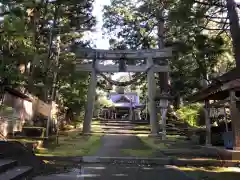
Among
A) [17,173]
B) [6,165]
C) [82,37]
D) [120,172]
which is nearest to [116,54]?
[82,37]

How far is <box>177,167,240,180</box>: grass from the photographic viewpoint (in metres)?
7.55

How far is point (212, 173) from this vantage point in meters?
8.22

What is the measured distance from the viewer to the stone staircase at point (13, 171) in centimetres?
651

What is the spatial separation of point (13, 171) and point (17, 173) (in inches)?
11.4

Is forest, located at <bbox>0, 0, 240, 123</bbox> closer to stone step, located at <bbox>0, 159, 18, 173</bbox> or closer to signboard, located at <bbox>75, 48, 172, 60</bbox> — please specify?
signboard, located at <bbox>75, 48, 172, 60</bbox>

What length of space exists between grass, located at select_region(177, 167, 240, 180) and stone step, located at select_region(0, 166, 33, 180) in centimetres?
412

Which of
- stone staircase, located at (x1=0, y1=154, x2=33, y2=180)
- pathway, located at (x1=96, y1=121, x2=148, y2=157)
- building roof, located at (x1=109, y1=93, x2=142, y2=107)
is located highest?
building roof, located at (x1=109, y1=93, x2=142, y2=107)

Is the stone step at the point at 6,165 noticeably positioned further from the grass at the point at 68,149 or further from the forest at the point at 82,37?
the forest at the point at 82,37

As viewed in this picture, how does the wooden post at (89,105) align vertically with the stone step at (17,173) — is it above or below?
above

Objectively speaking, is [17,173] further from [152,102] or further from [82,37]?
[82,37]

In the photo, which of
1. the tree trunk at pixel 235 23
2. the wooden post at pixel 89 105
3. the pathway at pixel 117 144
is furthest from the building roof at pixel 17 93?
the tree trunk at pixel 235 23

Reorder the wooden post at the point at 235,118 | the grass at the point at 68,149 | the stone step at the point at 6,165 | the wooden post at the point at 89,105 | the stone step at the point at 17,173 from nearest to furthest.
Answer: the stone step at the point at 17,173
the stone step at the point at 6,165
the wooden post at the point at 235,118
the grass at the point at 68,149
the wooden post at the point at 89,105

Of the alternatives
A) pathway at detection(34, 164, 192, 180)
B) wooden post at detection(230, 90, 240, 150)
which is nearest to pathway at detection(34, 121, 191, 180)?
pathway at detection(34, 164, 192, 180)

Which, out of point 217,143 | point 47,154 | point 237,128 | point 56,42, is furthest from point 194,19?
point 56,42
